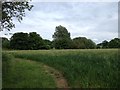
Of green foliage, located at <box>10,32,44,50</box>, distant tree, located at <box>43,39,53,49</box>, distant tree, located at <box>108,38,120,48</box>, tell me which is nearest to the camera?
distant tree, located at <box>108,38,120,48</box>

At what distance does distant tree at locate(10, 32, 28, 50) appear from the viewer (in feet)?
182

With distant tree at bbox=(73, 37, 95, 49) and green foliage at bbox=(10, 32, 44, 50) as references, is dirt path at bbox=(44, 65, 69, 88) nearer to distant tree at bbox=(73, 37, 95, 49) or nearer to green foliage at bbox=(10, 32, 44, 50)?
green foliage at bbox=(10, 32, 44, 50)

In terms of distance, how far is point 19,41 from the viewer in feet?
183

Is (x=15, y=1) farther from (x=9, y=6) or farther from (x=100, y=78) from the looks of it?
(x=100, y=78)

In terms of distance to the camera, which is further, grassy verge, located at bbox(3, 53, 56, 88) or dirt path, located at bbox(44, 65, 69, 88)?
dirt path, located at bbox(44, 65, 69, 88)

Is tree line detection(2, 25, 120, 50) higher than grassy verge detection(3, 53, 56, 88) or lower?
higher

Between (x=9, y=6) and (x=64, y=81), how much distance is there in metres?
7.75

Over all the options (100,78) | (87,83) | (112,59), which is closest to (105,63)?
(112,59)

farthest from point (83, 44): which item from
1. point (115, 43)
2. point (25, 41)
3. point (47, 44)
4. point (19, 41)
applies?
point (19, 41)

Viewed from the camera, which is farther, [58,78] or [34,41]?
[34,41]

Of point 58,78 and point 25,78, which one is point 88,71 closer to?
point 58,78

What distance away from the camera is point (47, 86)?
17766mm

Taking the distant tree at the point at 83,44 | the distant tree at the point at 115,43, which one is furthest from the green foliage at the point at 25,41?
the distant tree at the point at 115,43

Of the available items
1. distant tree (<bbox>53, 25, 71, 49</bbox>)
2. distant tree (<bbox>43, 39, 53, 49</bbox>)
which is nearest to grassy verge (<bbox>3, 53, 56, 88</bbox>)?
distant tree (<bbox>53, 25, 71, 49</bbox>)
